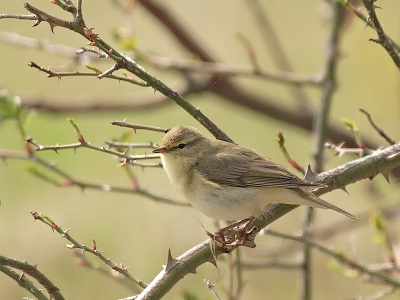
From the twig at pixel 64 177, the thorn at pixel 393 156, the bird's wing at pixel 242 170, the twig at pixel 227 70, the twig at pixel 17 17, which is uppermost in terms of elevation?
the twig at pixel 227 70

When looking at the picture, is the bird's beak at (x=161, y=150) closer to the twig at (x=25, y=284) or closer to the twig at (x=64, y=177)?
the twig at (x=64, y=177)

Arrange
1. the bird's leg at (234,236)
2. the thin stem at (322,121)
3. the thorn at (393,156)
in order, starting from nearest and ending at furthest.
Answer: the bird's leg at (234,236)
the thorn at (393,156)
the thin stem at (322,121)

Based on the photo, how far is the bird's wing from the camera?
10.2 ft

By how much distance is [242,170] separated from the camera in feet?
10.4

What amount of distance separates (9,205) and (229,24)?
14.2 feet

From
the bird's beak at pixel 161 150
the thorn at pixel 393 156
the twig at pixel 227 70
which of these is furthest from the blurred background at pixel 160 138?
the thorn at pixel 393 156

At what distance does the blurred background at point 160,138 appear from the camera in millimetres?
5332

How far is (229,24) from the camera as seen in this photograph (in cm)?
948

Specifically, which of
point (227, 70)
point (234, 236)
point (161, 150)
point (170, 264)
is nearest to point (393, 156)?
point (234, 236)

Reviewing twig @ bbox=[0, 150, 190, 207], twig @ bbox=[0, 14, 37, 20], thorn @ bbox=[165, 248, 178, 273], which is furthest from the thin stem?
twig @ bbox=[0, 14, 37, 20]

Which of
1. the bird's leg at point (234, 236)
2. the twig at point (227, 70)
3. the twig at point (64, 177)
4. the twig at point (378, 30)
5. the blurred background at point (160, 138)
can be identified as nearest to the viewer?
the twig at point (378, 30)

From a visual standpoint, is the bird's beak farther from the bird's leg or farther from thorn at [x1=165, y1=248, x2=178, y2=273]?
thorn at [x1=165, y1=248, x2=178, y2=273]

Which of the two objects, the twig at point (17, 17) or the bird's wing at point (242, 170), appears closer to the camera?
the twig at point (17, 17)

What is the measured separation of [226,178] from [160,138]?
4.40 m
